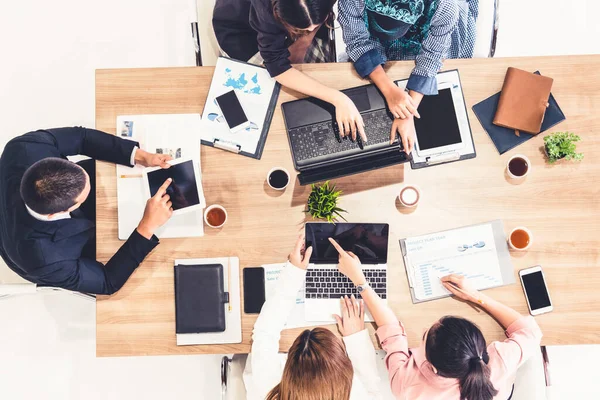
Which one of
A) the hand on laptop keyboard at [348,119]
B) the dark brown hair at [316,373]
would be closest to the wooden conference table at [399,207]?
the hand on laptop keyboard at [348,119]

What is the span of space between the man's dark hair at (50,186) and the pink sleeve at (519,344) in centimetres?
152

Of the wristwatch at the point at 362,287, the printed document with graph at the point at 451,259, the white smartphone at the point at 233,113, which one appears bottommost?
the wristwatch at the point at 362,287

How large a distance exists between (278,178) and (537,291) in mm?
1002

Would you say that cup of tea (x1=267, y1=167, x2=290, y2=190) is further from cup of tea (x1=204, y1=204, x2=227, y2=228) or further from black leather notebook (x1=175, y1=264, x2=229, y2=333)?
black leather notebook (x1=175, y1=264, x2=229, y2=333)

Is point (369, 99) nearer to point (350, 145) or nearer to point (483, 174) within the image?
point (350, 145)

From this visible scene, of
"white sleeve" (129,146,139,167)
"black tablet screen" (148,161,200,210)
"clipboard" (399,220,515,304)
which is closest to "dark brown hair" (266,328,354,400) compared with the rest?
"clipboard" (399,220,515,304)

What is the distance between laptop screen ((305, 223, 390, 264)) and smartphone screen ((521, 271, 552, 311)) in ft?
1.69

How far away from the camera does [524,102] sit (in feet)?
5.67

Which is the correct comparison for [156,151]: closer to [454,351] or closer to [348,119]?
[348,119]

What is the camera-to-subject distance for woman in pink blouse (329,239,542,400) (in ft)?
4.83

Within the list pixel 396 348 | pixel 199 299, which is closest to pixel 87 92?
pixel 199 299

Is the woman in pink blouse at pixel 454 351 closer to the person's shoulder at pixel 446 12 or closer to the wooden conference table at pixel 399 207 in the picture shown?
the wooden conference table at pixel 399 207

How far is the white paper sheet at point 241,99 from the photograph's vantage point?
5.75 feet

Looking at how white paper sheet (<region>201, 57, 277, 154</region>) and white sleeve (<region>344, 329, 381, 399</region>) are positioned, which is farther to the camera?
white paper sheet (<region>201, 57, 277, 154</region>)
